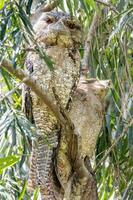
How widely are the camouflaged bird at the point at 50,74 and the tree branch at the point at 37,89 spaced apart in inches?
11.2

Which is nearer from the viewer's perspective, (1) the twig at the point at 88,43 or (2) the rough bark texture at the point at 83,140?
(2) the rough bark texture at the point at 83,140

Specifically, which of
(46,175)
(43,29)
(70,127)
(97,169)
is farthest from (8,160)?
(97,169)

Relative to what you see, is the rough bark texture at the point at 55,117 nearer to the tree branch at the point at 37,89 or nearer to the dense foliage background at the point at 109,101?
the dense foliage background at the point at 109,101

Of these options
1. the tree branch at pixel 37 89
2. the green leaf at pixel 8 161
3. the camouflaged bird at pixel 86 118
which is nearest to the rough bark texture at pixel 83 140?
the camouflaged bird at pixel 86 118

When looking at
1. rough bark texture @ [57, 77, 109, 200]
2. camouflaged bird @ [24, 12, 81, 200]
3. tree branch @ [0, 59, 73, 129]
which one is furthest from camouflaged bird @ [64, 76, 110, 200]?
tree branch @ [0, 59, 73, 129]

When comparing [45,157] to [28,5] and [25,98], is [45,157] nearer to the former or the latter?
[25,98]

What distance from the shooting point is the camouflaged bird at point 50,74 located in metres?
2.24

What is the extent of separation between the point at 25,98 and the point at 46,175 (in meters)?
0.33

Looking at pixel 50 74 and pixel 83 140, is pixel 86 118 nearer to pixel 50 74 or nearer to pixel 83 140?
pixel 83 140

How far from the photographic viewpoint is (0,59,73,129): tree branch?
166 centimetres

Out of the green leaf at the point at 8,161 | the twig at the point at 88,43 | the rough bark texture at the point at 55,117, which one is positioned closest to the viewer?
the green leaf at the point at 8,161

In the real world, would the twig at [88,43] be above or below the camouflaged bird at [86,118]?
above

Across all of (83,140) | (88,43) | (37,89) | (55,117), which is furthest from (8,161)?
(88,43)

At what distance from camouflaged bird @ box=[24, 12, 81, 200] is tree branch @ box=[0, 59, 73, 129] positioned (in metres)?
0.28
